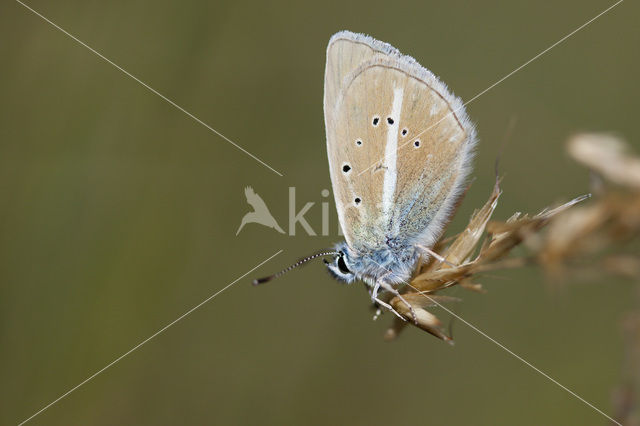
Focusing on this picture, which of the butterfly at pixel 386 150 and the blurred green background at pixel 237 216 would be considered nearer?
the butterfly at pixel 386 150

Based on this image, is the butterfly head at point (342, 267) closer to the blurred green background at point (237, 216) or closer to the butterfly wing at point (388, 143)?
the butterfly wing at point (388, 143)

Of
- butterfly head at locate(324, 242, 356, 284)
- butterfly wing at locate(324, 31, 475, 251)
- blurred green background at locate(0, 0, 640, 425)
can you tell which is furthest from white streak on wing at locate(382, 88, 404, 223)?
blurred green background at locate(0, 0, 640, 425)

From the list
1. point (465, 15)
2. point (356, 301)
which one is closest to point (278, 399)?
point (356, 301)

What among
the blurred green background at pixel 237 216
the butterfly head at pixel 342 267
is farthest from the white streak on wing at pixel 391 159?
the blurred green background at pixel 237 216

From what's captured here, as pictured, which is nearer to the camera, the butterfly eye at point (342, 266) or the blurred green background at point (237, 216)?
the butterfly eye at point (342, 266)

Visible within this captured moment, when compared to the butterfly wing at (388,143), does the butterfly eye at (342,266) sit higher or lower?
lower

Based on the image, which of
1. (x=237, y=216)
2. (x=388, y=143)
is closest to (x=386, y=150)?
(x=388, y=143)

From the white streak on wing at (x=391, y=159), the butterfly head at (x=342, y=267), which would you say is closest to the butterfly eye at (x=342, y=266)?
the butterfly head at (x=342, y=267)

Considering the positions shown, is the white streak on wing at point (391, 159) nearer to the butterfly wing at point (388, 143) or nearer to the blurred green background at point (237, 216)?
the butterfly wing at point (388, 143)

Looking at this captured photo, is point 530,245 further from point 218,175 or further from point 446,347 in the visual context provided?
point 218,175
